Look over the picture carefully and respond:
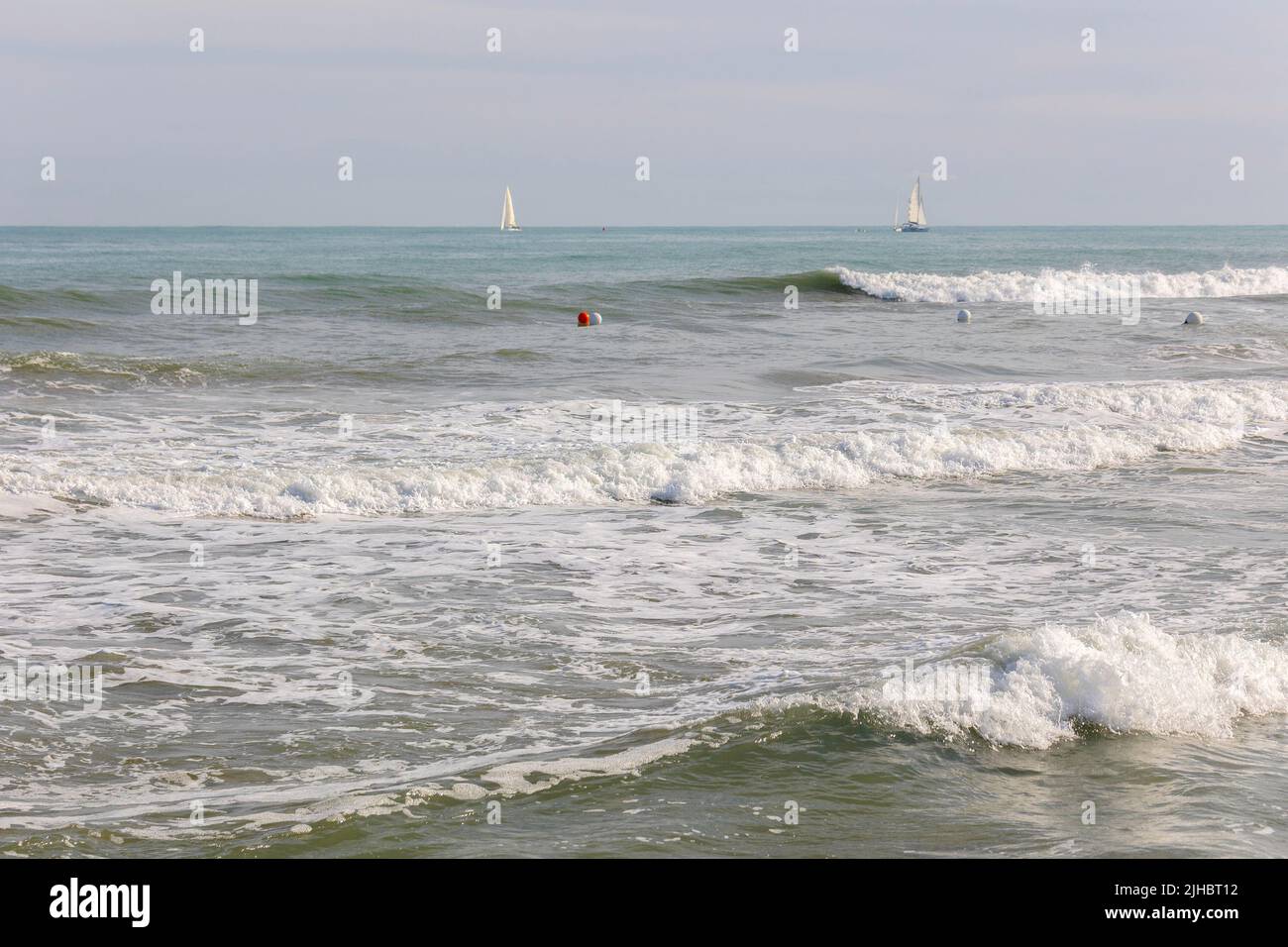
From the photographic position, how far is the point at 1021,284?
45500 millimetres

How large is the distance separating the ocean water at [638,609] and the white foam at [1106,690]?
0.07ft

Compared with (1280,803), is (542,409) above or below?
above

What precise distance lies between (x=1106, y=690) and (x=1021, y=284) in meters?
40.8

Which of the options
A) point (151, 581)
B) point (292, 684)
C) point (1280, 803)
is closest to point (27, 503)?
point (151, 581)

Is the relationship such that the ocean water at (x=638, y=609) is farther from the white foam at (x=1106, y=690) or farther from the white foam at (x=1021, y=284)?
the white foam at (x=1021, y=284)

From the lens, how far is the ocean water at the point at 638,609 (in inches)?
228

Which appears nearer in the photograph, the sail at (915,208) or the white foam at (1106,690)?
the white foam at (1106,690)

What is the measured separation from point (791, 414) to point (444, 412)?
4963 mm

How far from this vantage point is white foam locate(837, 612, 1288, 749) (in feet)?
22.3

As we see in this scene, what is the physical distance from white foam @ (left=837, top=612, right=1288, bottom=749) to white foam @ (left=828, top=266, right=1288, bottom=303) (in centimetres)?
3585

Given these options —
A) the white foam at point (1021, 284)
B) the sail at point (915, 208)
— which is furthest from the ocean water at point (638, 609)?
the sail at point (915, 208)

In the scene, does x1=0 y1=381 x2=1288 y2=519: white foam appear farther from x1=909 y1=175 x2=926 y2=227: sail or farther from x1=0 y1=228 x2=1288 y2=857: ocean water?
x1=909 y1=175 x2=926 y2=227: sail
